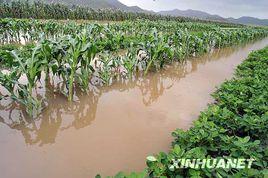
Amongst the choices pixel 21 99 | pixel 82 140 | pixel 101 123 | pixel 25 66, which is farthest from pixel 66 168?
pixel 25 66

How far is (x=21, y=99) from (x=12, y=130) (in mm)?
560

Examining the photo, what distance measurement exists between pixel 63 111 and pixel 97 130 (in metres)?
0.87

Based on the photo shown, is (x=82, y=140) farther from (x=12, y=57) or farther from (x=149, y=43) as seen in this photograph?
(x=149, y=43)

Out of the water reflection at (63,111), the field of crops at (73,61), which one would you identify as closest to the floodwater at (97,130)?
the water reflection at (63,111)

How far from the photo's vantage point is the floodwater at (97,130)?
297cm

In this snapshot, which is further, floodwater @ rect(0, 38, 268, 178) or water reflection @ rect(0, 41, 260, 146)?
water reflection @ rect(0, 41, 260, 146)

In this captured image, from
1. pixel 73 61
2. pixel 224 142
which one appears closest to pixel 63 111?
pixel 73 61

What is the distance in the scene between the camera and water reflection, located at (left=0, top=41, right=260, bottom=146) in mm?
3711

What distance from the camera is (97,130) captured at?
383 centimetres

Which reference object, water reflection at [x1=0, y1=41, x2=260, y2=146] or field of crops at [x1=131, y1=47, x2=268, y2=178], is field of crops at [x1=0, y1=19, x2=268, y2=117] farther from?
field of crops at [x1=131, y1=47, x2=268, y2=178]

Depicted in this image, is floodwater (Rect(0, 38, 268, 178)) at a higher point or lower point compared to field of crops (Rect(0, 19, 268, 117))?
lower

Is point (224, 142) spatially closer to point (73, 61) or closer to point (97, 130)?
point (97, 130)

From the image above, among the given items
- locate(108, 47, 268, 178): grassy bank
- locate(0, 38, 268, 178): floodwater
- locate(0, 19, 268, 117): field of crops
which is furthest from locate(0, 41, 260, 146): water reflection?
locate(108, 47, 268, 178): grassy bank

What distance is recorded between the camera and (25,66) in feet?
13.9
